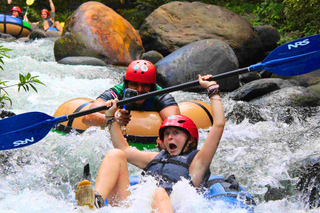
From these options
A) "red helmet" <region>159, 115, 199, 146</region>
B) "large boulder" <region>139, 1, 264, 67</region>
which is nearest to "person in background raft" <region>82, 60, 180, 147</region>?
"red helmet" <region>159, 115, 199, 146</region>

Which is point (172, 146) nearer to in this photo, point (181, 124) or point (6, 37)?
point (181, 124)

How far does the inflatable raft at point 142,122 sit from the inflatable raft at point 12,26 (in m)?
9.86

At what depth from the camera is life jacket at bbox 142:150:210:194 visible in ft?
9.93

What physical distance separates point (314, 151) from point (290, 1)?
5154 millimetres

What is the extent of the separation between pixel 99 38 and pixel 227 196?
7577mm

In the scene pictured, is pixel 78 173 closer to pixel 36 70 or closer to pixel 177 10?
pixel 36 70

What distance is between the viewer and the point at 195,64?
7980 millimetres

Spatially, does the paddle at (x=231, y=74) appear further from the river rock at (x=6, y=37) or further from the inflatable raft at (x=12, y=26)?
the inflatable raft at (x=12, y=26)

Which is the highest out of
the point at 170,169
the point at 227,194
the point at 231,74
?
the point at 231,74

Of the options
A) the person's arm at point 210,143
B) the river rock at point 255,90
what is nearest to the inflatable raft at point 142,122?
the person's arm at point 210,143

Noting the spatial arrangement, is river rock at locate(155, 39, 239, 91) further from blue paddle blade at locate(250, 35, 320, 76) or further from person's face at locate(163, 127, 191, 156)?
person's face at locate(163, 127, 191, 156)

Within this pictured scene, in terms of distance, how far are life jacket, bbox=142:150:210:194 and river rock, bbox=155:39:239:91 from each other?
15.6 ft

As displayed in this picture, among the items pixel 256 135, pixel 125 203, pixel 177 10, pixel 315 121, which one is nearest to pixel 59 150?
pixel 125 203

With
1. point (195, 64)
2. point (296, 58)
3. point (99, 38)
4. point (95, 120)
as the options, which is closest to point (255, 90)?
point (195, 64)
